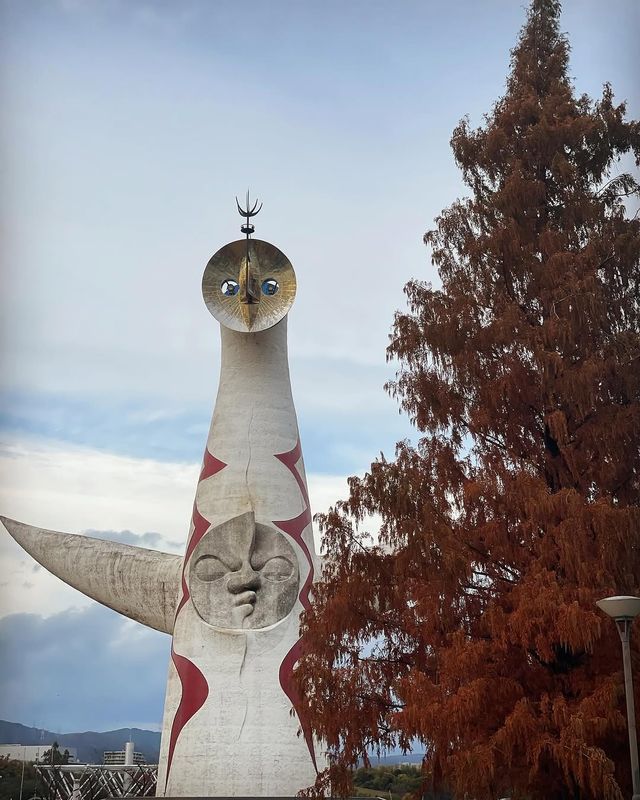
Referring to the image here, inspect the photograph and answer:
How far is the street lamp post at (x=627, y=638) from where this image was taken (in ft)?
29.5

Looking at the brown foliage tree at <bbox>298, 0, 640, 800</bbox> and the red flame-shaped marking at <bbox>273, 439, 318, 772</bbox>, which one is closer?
the brown foliage tree at <bbox>298, 0, 640, 800</bbox>

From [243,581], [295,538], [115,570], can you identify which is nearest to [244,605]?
[243,581]

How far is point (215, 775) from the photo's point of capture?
16922 millimetres

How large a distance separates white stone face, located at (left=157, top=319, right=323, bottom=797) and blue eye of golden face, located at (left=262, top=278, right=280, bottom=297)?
2.38ft

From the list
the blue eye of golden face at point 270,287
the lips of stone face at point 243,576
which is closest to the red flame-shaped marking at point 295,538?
the lips of stone face at point 243,576

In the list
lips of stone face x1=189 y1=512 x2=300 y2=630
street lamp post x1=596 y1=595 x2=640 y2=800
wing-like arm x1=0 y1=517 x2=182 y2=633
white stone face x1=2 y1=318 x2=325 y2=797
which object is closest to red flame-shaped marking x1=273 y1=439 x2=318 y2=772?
white stone face x1=2 y1=318 x2=325 y2=797

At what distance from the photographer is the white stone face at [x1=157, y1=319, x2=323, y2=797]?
17031mm

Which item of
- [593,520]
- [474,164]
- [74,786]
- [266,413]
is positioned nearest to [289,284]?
[266,413]

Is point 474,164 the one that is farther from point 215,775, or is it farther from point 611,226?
point 215,775

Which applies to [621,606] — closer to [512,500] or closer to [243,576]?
[512,500]

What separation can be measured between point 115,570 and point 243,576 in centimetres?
482

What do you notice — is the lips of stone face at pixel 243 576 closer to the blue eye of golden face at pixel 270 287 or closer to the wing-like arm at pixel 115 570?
the wing-like arm at pixel 115 570

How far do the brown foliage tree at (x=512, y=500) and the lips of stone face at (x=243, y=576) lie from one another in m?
6.09

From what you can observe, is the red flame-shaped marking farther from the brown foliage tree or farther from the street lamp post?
the street lamp post
